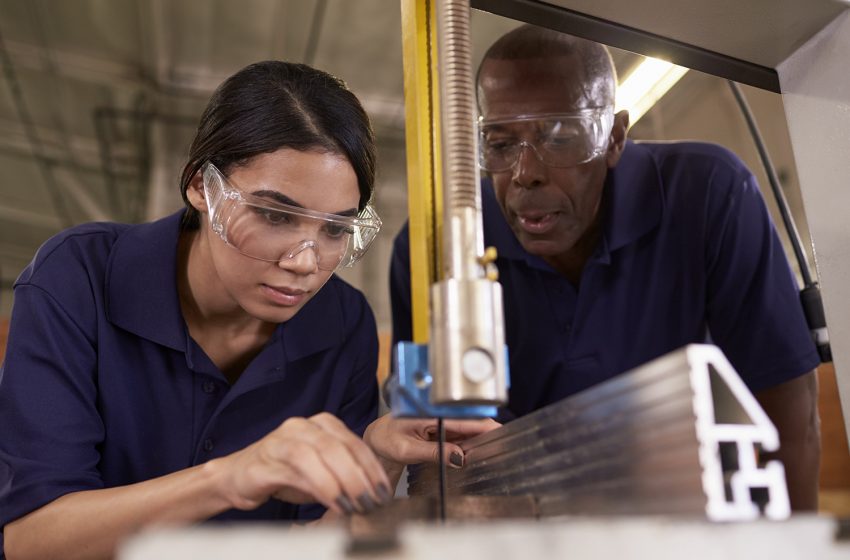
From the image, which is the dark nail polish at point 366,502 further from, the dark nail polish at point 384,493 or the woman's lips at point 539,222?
the woman's lips at point 539,222

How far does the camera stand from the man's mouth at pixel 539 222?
158 centimetres

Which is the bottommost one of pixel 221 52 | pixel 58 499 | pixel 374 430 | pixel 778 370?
pixel 58 499

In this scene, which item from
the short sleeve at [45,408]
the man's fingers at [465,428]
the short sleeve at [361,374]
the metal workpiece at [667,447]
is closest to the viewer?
the metal workpiece at [667,447]

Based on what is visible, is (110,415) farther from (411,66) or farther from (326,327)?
(411,66)

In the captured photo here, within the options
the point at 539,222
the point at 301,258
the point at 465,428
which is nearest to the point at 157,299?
the point at 301,258

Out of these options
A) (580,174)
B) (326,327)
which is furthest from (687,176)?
(326,327)

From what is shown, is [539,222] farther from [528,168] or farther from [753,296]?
[753,296]

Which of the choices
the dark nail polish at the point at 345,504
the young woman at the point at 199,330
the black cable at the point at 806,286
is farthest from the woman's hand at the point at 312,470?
the black cable at the point at 806,286

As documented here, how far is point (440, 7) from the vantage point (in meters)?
0.72

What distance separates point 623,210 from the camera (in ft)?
5.35

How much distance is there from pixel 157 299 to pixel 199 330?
108 mm

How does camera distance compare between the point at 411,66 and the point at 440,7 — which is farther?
the point at 411,66

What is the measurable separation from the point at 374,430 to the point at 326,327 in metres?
0.24

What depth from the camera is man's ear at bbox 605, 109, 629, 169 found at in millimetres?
1663
